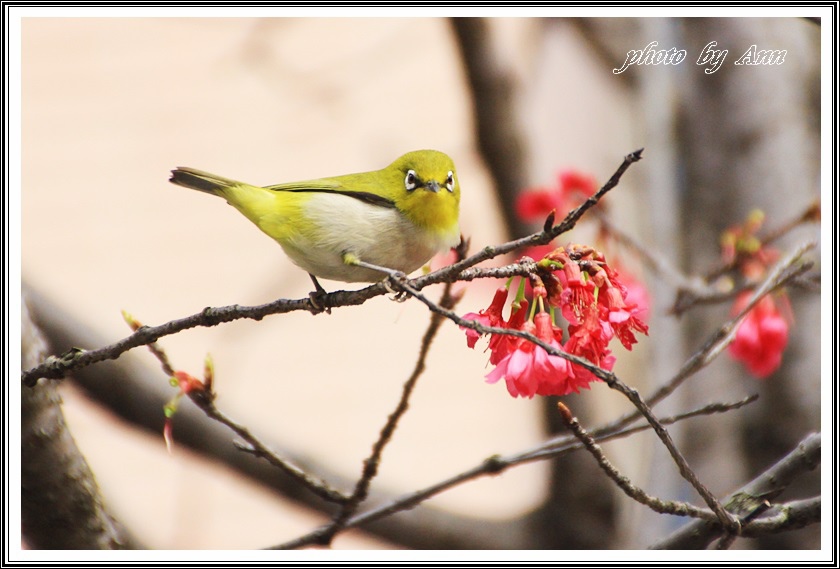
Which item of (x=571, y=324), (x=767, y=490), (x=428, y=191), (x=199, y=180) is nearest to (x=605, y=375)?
(x=571, y=324)

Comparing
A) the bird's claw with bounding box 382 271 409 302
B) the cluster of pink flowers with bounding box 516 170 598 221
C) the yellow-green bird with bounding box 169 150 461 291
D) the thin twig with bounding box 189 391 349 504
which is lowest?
the thin twig with bounding box 189 391 349 504

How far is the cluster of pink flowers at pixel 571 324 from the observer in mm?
1230

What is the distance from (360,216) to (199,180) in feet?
1.46

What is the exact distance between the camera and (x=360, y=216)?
1715mm

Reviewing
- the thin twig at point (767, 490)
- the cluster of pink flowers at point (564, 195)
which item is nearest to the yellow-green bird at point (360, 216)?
the cluster of pink flowers at point (564, 195)

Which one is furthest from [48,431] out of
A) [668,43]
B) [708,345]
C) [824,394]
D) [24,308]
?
[668,43]

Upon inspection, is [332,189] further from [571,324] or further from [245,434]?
[571,324]

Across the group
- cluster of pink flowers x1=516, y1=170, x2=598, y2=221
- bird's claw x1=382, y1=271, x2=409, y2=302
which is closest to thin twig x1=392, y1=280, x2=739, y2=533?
bird's claw x1=382, y1=271, x2=409, y2=302

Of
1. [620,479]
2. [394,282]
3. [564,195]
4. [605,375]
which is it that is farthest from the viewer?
[564,195]

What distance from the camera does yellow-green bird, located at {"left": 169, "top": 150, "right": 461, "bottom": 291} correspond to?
1.67m

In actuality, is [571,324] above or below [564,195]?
below

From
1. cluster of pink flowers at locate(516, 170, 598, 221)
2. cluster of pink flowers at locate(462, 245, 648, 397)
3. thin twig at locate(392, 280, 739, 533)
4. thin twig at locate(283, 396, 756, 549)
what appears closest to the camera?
thin twig at locate(392, 280, 739, 533)

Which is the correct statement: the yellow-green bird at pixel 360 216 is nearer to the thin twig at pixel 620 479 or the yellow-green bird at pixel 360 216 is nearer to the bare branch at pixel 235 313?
the bare branch at pixel 235 313

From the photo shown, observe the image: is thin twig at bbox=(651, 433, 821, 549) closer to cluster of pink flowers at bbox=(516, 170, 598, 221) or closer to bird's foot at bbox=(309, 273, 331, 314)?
bird's foot at bbox=(309, 273, 331, 314)
